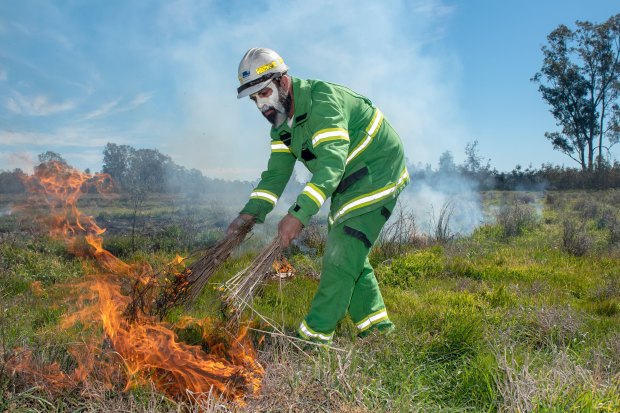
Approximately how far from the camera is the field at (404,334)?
2.92 meters

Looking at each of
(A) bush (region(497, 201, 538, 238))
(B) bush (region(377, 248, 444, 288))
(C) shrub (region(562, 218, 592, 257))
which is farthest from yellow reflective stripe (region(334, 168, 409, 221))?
(A) bush (region(497, 201, 538, 238))

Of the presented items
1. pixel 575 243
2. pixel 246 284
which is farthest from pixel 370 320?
pixel 575 243

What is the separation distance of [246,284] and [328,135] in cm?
125

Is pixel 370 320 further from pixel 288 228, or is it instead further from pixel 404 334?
pixel 288 228

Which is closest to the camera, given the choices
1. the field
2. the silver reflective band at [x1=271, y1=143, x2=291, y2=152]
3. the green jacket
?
the field

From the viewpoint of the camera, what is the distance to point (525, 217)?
41.8 feet

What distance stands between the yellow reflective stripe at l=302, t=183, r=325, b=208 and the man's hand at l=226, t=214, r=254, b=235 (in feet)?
2.95

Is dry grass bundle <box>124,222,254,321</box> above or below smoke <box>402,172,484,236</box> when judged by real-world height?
below

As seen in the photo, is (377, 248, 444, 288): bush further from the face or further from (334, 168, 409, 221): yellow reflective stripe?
the face

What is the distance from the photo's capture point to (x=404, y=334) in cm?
396

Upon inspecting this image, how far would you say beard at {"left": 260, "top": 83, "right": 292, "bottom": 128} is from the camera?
396 centimetres

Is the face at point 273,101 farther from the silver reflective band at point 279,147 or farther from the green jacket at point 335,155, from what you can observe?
the silver reflective band at point 279,147

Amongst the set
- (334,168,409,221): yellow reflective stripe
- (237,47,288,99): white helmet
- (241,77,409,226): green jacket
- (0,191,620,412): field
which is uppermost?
(237,47,288,99): white helmet

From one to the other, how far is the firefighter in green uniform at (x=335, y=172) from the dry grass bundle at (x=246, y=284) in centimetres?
17
